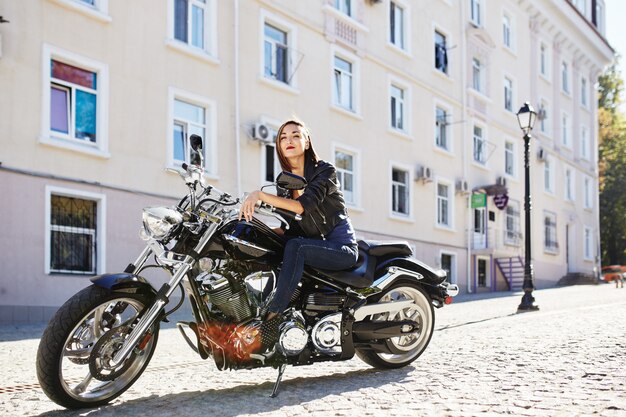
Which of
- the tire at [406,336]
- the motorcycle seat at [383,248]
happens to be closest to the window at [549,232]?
the tire at [406,336]

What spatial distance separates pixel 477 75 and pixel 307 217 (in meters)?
25.3

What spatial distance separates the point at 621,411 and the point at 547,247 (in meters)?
30.9

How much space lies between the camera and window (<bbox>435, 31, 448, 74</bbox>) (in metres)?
26.5

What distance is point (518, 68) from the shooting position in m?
32.2

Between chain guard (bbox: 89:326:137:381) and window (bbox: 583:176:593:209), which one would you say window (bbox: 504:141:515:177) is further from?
chain guard (bbox: 89:326:137:381)

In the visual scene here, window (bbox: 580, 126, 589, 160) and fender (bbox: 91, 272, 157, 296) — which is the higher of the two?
window (bbox: 580, 126, 589, 160)

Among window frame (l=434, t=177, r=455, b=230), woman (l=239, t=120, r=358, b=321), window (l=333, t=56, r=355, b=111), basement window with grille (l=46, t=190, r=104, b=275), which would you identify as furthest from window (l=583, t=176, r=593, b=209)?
woman (l=239, t=120, r=358, b=321)

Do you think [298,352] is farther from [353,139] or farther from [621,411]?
[353,139]

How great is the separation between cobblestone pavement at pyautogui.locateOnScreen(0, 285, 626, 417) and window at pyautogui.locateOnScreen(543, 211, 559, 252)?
2698 centimetres

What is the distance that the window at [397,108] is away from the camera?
23706 millimetres

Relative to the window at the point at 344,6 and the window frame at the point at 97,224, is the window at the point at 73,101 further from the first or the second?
the window at the point at 344,6

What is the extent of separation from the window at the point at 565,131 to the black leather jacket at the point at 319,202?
3400cm

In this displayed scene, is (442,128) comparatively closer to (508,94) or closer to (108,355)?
(508,94)

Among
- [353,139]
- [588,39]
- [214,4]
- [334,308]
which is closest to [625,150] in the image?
[588,39]
